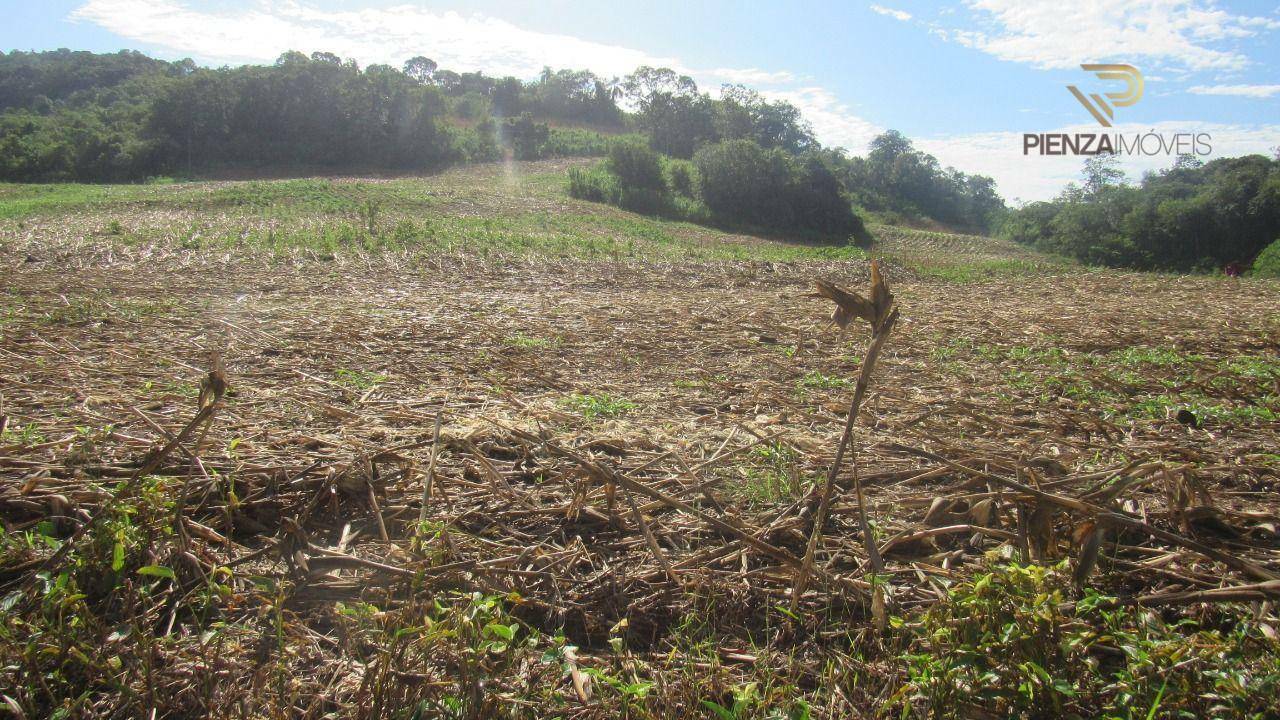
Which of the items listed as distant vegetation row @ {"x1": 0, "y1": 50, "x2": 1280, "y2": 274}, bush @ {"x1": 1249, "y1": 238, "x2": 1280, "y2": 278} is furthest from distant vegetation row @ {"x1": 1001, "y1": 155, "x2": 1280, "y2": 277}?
bush @ {"x1": 1249, "y1": 238, "x2": 1280, "y2": 278}

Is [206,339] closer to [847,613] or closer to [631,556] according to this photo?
[631,556]

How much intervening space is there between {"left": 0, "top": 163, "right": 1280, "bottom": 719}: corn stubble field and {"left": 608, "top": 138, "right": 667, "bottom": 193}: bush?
99.8ft

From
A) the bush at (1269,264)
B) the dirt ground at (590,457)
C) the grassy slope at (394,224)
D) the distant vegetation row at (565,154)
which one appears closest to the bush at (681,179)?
the distant vegetation row at (565,154)

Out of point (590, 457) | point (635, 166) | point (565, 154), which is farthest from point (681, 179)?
point (590, 457)

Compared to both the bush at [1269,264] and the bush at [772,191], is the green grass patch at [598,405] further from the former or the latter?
the bush at [772,191]

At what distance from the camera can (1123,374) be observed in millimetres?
5332

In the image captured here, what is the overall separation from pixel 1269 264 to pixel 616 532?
32.8 meters

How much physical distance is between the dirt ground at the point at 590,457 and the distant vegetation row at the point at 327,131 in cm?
3092

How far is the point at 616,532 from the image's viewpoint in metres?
2.56

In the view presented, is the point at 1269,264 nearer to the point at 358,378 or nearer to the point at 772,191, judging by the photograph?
the point at 772,191

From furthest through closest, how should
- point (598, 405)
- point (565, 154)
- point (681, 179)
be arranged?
point (565, 154) < point (681, 179) < point (598, 405)

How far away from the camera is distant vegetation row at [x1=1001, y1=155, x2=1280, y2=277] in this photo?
31.1 m

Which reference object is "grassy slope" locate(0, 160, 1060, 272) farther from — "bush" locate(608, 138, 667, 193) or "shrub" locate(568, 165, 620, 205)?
"bush" locate(608, 138, 667, 193)

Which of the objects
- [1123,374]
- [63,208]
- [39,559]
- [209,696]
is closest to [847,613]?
[209,696]
